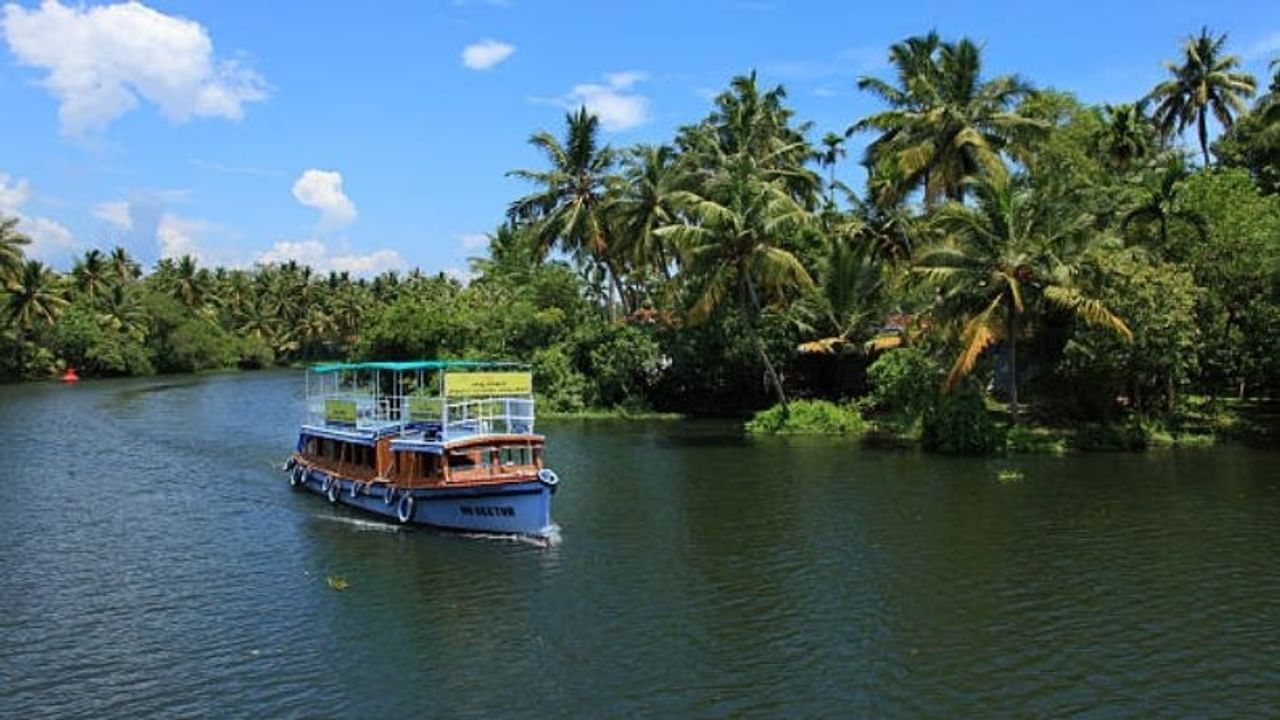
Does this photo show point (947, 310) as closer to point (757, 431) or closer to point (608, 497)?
point (757, 431)

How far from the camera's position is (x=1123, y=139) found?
61.5 metres

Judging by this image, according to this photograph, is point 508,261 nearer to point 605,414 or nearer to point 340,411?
point 605,414

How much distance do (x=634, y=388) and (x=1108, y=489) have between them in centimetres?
3421

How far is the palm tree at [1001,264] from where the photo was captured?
4041 centimetres

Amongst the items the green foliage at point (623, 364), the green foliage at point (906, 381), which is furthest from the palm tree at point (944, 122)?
the green foliage at point (623, 364)

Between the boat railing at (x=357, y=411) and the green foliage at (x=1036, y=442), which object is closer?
the boat railing at (x=357, y=411)

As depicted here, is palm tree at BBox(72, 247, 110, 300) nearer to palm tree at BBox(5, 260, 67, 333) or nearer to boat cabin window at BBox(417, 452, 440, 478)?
palm tree at BBox(5, 260, 67, 333)

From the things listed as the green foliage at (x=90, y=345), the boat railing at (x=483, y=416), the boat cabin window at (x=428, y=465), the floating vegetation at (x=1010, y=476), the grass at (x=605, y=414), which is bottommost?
the floating vegetation at (x=1010, y=476)

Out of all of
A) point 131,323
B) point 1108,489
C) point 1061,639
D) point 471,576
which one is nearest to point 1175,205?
point 1108,489

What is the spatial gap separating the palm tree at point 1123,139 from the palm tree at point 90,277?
4501 inches

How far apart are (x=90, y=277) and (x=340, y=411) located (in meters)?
108

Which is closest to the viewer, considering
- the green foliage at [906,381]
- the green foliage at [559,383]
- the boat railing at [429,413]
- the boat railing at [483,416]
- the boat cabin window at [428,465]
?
the boat cabin window at [428,465]

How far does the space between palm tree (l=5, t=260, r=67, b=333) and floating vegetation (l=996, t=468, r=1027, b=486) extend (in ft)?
333

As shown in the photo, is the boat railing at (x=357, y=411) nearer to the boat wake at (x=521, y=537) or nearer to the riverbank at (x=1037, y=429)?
the boat wake at (x=521, y=537)
